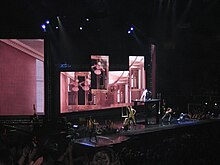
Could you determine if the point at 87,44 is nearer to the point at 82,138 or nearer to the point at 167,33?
the point at 167,33

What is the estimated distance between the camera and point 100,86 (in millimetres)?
12734

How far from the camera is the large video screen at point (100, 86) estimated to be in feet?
39.4

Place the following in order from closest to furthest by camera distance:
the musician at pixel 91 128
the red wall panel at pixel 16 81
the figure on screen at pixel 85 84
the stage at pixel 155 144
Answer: the stage at pixel 155 144
the musician at pixel 91 128
the red wall panel at pixel 16 81
the figure on screen at pixel 85 84

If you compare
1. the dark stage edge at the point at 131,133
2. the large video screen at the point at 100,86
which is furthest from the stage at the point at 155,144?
the large video screen at the point at 100,86

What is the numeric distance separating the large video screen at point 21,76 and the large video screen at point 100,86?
0.96m

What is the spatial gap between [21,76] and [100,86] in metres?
3.28

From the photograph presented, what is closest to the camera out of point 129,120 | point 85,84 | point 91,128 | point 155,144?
point 155,144

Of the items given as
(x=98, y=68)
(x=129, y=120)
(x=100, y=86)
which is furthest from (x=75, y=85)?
(x=129, y=120)

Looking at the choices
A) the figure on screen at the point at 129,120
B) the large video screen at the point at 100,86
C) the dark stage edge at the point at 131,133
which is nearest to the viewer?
the dark stage edge at the point at 131,133

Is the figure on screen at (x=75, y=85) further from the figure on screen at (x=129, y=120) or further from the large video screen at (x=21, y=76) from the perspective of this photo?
the figure on screen at (x=129, y=120)

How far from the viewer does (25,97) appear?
38.4 ft

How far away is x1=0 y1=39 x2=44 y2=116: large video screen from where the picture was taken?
11359 millimetres

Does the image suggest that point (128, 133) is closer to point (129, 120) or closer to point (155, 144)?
point (129, 120)

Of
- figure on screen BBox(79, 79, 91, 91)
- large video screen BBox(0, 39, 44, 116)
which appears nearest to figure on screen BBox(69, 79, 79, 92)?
figure on screen BBox(79, 79, 91, 91)
